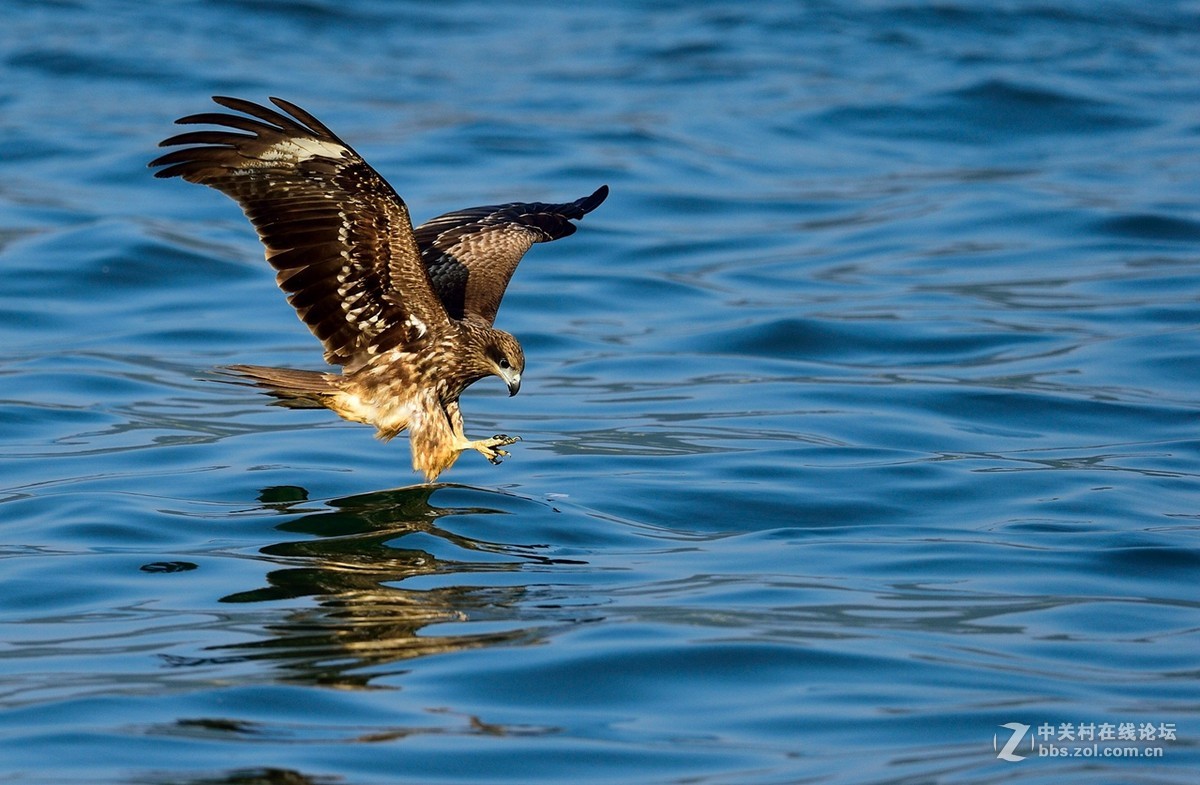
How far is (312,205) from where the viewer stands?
303 inches

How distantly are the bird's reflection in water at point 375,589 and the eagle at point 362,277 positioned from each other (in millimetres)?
523

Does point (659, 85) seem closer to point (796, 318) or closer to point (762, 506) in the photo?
point (796, 318)

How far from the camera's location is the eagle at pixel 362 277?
7574mm

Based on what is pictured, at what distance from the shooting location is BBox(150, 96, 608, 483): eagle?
7.57 metres

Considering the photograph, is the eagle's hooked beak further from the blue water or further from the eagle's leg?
the blue water

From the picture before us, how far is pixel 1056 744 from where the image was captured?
18.5 feet

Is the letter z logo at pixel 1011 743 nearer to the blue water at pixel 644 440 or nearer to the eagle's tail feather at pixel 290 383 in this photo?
the blue water at pixel 644 440

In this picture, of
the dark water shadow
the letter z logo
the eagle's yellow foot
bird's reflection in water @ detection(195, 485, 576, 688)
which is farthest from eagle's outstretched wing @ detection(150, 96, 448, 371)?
the letter z logo

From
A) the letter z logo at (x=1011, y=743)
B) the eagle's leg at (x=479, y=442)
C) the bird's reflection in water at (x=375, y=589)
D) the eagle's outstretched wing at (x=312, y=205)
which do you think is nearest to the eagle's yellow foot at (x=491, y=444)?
the eagle's leg at (x=479, y=442)

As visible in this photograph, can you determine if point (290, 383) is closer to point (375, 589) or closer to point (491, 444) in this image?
point (491, 444)

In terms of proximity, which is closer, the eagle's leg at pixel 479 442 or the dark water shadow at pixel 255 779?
the dark water shadow at pixel 255 779

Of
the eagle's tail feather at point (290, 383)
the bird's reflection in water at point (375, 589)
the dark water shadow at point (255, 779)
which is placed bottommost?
the bird's reflection in water at point (375, 589)

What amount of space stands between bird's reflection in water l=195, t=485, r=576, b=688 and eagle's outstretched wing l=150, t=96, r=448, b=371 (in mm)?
1053

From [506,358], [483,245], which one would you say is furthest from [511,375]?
[483,245]
